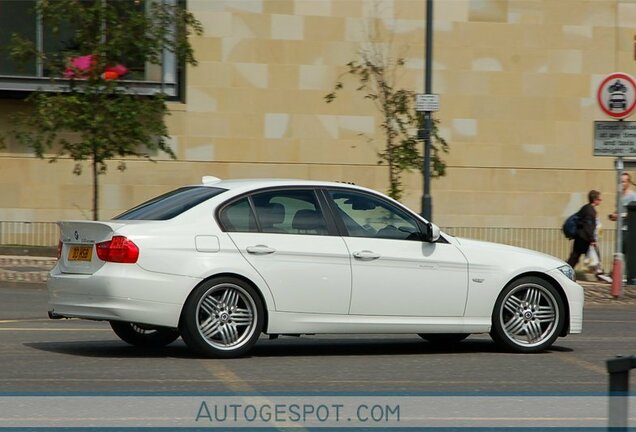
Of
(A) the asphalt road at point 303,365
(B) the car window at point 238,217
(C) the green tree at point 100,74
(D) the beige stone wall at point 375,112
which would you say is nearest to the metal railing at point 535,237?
(D) the beige stone wall at point 375,112

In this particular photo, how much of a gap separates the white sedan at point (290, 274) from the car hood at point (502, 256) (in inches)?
0.5

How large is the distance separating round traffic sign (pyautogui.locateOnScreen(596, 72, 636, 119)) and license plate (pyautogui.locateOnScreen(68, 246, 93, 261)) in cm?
1103

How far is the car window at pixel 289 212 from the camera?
34.1ft

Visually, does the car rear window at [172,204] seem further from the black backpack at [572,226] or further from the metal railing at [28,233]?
the metal railing at [28,233]

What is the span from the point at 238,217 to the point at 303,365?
133cm

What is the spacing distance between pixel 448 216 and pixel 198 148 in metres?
6.14

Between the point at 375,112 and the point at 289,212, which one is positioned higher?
the point at 375,112

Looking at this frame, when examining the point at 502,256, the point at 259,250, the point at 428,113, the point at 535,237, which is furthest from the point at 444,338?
the point at 535,237

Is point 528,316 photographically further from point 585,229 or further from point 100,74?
point 100,74

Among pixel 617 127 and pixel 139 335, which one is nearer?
pixel 139 335

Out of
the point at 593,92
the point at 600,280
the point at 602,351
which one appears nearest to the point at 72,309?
the point at 602,351

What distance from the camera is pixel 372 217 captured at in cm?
1077

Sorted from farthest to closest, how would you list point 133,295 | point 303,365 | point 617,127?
point 617,127, point 303,365, point 133,295

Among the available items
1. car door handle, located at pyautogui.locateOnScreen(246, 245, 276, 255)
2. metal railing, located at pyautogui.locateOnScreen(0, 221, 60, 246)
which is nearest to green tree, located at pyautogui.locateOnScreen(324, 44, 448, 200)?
metal railing, located at pyautogui.locateOnScreen(0, 221, 60, 246)
